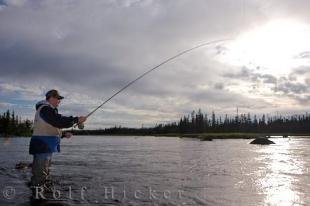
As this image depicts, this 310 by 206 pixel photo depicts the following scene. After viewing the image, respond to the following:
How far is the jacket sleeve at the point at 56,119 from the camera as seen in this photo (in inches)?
421

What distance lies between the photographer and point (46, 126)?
11031 millimetres

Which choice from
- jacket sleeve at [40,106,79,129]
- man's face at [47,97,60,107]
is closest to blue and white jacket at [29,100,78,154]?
jacket sleeve at [40,106,79,129]

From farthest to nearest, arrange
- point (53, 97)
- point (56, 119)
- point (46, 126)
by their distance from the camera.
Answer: point (53, 97), point (46, 126), point (56, 119)

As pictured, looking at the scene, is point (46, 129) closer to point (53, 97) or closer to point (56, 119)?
point (56, 119)

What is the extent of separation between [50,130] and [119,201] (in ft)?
9.84

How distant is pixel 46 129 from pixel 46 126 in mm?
81

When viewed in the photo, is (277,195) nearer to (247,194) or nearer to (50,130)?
(247,194)

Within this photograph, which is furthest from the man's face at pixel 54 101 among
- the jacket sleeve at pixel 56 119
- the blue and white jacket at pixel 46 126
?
the jacket sleeve at pixel 56 119

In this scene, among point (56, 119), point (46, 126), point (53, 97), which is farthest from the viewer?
point (53, 97)

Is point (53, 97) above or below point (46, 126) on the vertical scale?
above

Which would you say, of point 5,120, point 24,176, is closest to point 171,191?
point 24,176

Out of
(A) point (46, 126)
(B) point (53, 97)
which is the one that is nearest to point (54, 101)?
(B) point (53, 97)

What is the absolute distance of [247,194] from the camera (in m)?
14.2

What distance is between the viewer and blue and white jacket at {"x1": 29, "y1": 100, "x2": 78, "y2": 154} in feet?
35.2
